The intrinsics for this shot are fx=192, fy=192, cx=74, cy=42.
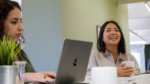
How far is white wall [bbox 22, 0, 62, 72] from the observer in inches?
109

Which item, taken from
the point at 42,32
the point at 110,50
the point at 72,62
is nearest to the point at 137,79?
the point at 72,62

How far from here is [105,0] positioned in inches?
205

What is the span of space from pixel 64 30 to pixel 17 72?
2.32 metres

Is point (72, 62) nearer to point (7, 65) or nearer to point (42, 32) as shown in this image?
point (7, 65)

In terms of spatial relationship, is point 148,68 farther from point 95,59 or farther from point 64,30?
point 64,30

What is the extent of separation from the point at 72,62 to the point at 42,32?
1.85 metres

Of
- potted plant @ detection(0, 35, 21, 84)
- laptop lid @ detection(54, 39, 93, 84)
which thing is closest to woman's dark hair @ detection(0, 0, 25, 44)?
laptop lid @ detection(54, 39, 93, 84)

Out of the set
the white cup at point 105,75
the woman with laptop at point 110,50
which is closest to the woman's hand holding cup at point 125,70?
the woman with laptop at point 110,50

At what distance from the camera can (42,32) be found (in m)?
2.95

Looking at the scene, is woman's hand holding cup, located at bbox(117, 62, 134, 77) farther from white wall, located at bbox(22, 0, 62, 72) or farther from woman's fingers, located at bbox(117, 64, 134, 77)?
white wall, located at bbox(22, 0, 62, 72)

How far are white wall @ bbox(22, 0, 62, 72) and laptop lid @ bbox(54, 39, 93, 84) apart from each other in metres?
1.58

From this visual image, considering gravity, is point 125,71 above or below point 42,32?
below

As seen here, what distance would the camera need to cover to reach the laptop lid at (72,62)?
1082 mm

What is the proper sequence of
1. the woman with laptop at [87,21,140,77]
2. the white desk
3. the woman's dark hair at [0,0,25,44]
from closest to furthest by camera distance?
the white desk
the woman's dark hair at [0,0,25,44]
the woman with laptop at [87,21,140,77]
